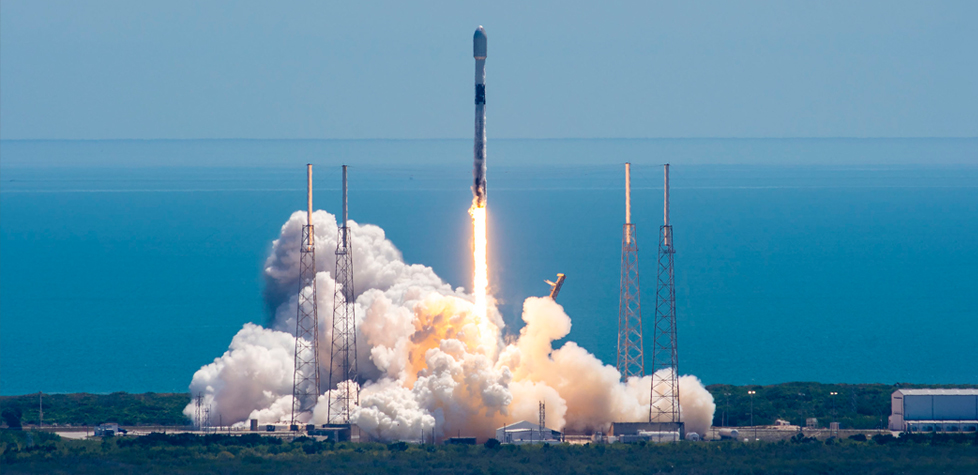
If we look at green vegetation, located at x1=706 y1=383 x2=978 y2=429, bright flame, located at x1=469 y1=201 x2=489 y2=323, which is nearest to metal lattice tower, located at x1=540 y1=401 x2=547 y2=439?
bright flame, located at x1=469 y1=201 x2=489 y2=323

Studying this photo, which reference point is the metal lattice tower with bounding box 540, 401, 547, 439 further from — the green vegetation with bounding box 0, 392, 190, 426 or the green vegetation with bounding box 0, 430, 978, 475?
the green vegetation with bounding box 0, 392, 190, 426

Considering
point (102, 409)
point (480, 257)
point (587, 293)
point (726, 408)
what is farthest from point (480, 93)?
point (587, 293)

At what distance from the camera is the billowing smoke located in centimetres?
5738

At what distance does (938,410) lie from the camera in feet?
201

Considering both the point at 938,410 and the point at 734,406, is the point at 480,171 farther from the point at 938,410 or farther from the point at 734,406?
the point at 938,410

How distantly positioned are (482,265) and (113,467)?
59.3 ft

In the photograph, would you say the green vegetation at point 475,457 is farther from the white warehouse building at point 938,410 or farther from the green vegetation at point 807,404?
the green vegetation at point 807,404

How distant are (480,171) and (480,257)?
175 inches

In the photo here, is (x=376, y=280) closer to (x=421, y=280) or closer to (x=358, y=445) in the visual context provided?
(x=421, y=280)

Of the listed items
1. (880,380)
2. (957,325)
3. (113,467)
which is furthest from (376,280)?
(957,325)

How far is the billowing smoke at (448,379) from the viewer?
2259 inches

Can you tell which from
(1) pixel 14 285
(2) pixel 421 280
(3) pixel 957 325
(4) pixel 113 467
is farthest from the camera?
(1) pixel 14 285

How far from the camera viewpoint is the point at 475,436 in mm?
58062

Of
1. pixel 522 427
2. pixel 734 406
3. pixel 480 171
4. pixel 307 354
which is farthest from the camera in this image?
pixel 734 406
